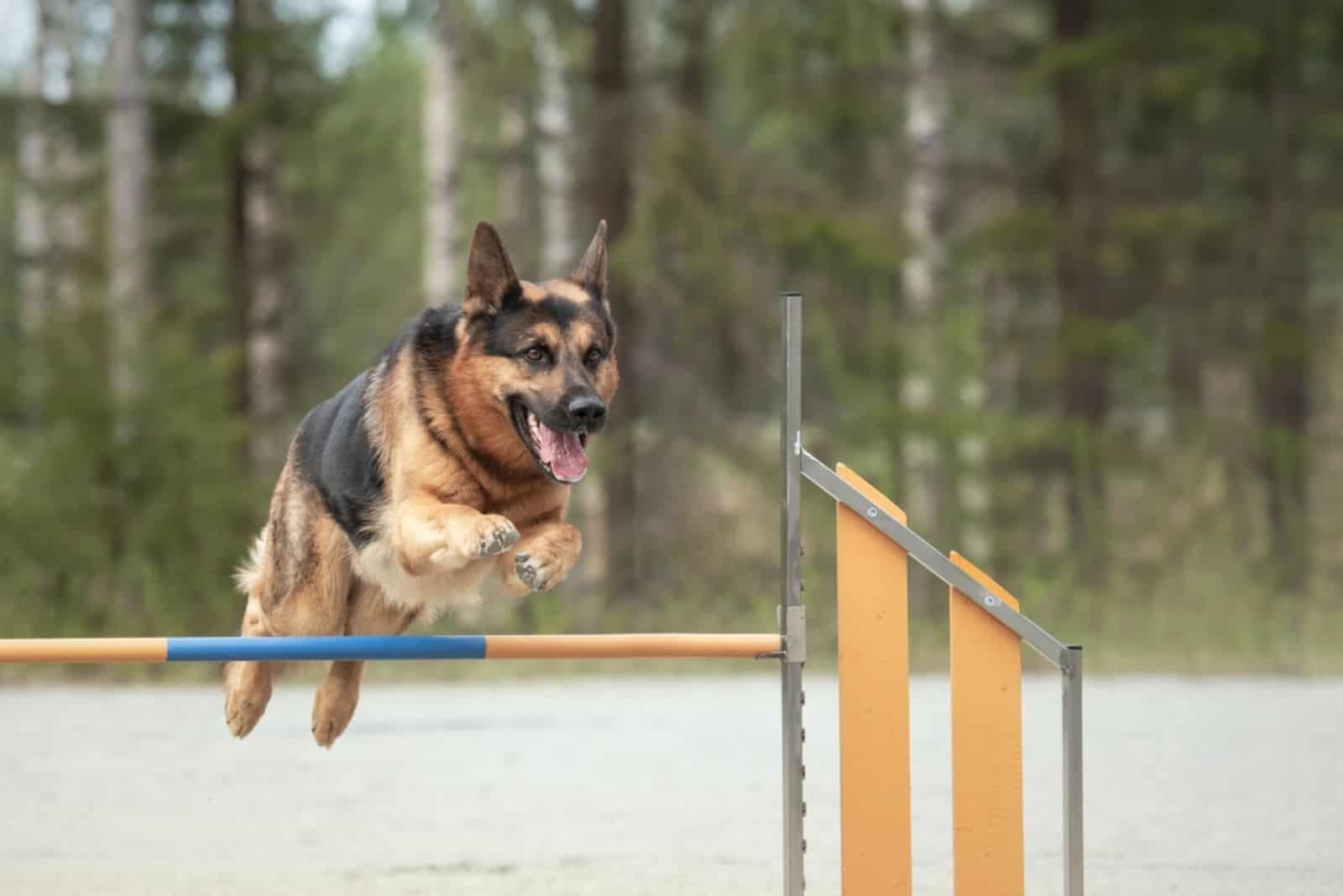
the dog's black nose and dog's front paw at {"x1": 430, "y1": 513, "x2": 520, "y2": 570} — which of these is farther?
the dog's black nose

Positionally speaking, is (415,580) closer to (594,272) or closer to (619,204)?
(594,272)

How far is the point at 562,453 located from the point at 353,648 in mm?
779

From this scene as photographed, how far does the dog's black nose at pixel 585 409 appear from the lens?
15.0ft

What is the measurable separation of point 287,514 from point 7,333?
10144 mm

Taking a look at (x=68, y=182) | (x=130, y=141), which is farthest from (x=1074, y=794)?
(x=68, y=182)

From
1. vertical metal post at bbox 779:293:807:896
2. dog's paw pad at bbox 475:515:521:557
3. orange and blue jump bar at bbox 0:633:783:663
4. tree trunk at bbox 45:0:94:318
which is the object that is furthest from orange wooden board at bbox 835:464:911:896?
tree trunk at bbox 45:0:94:318

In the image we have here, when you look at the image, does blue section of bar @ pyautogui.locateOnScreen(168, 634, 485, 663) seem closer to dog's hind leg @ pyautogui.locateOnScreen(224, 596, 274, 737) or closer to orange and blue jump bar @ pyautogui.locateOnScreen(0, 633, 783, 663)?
orange and blue jump bar @ pyautogui.locateOnScreen(0, 633, 783, 663)

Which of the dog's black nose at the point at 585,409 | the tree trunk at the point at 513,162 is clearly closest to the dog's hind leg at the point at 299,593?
the dog's black nose at the point at 585,409

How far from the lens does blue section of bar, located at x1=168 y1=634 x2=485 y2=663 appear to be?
4.46 meters

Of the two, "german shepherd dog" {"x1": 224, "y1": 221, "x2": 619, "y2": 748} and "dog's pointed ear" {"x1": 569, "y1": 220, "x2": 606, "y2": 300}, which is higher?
"dog's pointed ear" {"x1": 569, "y1": 220, "x2": 606, "y2": 300}

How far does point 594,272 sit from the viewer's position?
5023 mm

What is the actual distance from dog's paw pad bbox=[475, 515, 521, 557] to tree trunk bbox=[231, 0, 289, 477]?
41.1 feet

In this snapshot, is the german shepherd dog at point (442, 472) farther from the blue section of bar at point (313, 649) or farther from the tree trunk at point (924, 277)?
the tree trunk at point (924, 277)

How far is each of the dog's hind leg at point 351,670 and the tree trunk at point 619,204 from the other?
9.83 meters
